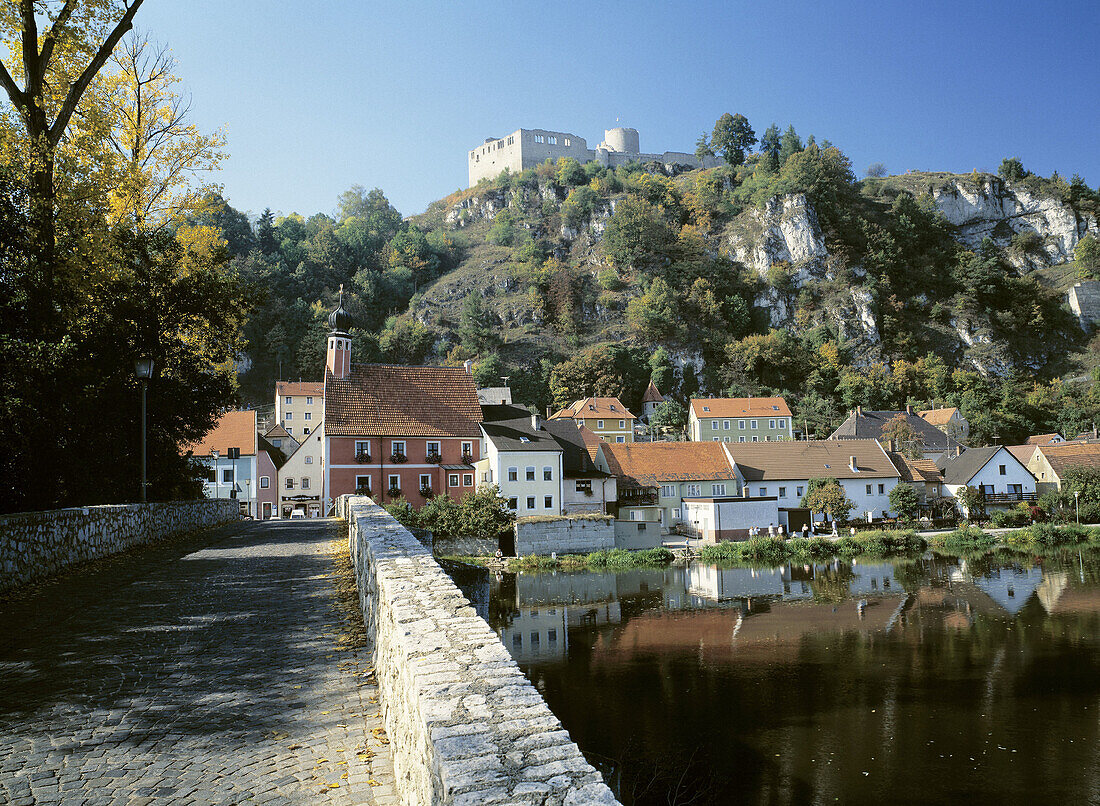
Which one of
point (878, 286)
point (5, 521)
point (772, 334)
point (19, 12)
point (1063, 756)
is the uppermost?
point (878, 286)

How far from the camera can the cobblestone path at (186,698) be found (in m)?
4.95

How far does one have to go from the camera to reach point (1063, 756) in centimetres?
1709

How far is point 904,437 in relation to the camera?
69.6m

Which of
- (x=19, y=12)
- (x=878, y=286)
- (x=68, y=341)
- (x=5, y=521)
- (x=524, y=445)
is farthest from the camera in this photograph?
(x=878, y=286)

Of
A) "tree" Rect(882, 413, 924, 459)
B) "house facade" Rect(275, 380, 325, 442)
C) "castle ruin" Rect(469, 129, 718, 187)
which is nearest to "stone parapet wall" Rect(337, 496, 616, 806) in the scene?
"tree" Rect(882, 413, 924, 459)

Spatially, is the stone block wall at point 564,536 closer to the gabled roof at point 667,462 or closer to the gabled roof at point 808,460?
the gabled roof at point 667,462

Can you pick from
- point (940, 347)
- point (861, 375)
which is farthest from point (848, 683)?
point (940, 347)

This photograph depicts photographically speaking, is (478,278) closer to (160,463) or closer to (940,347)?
(940,347)

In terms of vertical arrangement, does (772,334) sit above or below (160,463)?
above

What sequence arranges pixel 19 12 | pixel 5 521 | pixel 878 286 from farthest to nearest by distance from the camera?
pixel 878 286
pixel 19 12
pixel 5 521

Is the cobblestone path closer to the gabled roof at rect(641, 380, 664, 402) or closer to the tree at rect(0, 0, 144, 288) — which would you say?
the tree at rect(0, 0, 144, 288)

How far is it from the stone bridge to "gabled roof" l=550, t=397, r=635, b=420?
73.0m

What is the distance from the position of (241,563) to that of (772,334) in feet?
332

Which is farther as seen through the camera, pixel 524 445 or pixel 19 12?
pixel 524 445
